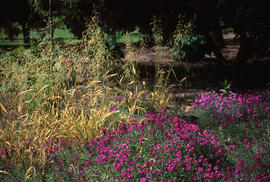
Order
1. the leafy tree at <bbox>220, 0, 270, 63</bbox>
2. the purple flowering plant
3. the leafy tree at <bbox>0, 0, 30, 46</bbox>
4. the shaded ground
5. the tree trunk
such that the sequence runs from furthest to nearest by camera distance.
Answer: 1. the leafy tree at <bbox>0, 0, 30, 46</bbox>
2. the tree trunk
3. the leafy tree at <bbox>220, 0, 270, 63</bbox>
4. the shaded ground
5. the purple flowering plant

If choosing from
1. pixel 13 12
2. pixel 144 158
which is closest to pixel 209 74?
pixel 144 158

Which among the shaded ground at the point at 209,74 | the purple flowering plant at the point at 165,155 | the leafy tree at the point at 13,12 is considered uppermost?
the leafy tree at the point at 13,12

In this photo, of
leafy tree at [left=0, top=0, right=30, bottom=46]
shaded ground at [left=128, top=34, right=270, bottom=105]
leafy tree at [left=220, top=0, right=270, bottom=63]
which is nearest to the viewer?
shaded ground at [left=128, top=34, right=270, bottom=105]

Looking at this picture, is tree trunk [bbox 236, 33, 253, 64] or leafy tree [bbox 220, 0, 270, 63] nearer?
leafy tree [bbox 220, 0, 270, 63]

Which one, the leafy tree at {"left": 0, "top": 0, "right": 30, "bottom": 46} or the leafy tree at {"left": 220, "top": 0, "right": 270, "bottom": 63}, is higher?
the leafy tree at {"left": 0, "top": 0, "right": 30, "bottom": 46}

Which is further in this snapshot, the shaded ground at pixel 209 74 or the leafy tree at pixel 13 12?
the leafy tree at pixel 13 12

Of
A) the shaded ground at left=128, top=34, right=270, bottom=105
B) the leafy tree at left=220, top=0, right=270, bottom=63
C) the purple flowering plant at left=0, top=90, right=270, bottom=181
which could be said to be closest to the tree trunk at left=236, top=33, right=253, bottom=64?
the leafy tree at left=220, top=0, right=270, bottom=63

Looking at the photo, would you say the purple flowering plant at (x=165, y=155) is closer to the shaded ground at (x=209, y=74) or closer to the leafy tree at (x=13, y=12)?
the shaded ground at (x=209, y=74)

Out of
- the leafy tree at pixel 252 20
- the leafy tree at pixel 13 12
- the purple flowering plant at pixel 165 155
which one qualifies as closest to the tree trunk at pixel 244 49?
the leafy tree at pixel 252 20

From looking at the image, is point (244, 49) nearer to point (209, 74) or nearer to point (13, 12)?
point (209, 74)

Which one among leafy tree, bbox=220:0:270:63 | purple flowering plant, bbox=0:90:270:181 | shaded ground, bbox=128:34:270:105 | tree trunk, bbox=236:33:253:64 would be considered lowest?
purple flowering plant, bbox=0:90:270:181

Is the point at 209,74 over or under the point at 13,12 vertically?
under

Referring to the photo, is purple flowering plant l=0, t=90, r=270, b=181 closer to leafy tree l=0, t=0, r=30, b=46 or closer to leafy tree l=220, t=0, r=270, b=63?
leafy tree l=220, t=0, r=270, b=63

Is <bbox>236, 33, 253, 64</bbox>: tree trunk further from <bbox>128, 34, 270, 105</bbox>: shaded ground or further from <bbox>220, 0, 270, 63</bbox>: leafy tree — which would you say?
<bbox>128, 34, 270, 105</bbox>: shaded ground
